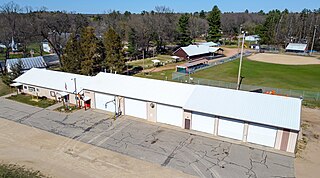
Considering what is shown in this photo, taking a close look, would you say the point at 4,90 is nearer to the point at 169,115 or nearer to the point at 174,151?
the point at 169,115

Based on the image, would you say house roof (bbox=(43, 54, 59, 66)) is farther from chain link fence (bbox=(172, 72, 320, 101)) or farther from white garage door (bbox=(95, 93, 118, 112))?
white garage door (bbox=(95, 93, 118, 112))

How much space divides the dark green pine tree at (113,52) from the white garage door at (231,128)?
26.1 meters

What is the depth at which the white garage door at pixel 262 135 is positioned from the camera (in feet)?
67.1

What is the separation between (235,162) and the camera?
18500 millimetres

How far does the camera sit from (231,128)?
21859mm

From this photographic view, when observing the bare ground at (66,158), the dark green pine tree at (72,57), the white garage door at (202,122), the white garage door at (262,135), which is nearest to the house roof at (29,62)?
the dark green pine tree at (72,57)

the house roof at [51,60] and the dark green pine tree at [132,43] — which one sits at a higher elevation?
the dark green pine tree at [132,43]

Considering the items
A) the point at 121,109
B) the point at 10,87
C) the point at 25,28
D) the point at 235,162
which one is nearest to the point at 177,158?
the point at 235,162

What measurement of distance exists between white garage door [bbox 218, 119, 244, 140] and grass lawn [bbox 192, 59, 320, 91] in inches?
777

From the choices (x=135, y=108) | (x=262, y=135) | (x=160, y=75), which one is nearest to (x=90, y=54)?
(x=160, y=75)

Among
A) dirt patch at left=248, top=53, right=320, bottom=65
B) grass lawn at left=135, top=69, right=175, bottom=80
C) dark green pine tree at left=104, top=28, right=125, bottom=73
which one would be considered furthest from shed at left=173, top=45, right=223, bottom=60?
dark green pine tree at left=104, top=28, right=125, bottom=73

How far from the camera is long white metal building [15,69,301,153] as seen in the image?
66.8 ft

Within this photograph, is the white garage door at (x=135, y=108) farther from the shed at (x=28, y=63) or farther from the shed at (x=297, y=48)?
the shed at (x=297, y=48)

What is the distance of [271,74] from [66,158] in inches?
1583
